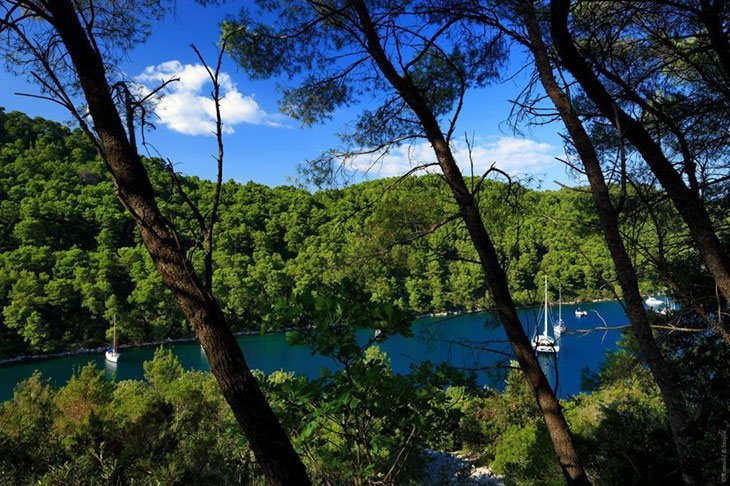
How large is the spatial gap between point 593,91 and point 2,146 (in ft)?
156

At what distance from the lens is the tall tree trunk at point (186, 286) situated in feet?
4.13

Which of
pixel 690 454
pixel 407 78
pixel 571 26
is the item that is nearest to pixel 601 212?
pixel 690 454

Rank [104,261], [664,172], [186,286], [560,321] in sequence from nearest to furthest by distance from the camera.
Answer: [186,286], [664,172], [560,321], [104,261]

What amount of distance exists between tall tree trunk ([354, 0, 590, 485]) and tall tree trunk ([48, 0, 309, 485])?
1358mm

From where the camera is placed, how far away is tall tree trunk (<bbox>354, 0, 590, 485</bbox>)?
2016 millimetres

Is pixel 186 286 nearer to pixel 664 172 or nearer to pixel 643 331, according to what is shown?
pixel 643 331

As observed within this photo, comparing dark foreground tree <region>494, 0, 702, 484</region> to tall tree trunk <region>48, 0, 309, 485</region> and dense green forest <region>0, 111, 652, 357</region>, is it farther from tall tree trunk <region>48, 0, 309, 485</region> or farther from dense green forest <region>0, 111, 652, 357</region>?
dense green forest <region>0, 111, 652, 357</region>

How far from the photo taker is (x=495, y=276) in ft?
7.30

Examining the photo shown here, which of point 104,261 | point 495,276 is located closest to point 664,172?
point 495,276

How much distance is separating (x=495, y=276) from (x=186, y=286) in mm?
1612

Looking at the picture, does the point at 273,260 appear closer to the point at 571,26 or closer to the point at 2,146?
the point at 2,146

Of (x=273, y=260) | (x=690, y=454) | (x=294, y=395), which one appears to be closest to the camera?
(x=690, y=454)

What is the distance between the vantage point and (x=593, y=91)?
206cm

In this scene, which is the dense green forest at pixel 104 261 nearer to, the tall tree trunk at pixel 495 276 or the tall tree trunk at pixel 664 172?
the tall tree trunk at pixel 495 276
